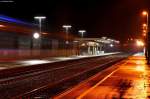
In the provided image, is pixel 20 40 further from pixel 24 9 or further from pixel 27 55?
pixel 24 9

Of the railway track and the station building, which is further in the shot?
the station building

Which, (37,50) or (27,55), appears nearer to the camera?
(27,55)

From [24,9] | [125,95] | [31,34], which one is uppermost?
[24,9]

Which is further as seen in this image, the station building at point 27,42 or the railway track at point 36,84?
the station building at point 27,42

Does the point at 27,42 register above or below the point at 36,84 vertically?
above

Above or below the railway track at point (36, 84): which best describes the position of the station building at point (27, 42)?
above

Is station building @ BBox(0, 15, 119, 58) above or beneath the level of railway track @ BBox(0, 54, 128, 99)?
above

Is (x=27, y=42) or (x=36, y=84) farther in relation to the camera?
(x=27, y=42)

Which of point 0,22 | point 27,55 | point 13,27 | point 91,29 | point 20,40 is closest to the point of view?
point 0,22

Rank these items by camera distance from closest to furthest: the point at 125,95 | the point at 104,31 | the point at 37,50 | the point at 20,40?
the point at 125,95
the point at 20,40
the point at 37,50
the point at 104,31

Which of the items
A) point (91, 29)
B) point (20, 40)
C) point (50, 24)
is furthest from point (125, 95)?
point (91, 29)

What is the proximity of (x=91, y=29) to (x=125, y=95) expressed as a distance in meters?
149

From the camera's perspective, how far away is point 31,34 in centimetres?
6925

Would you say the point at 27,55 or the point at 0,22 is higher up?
the point at 0,22
